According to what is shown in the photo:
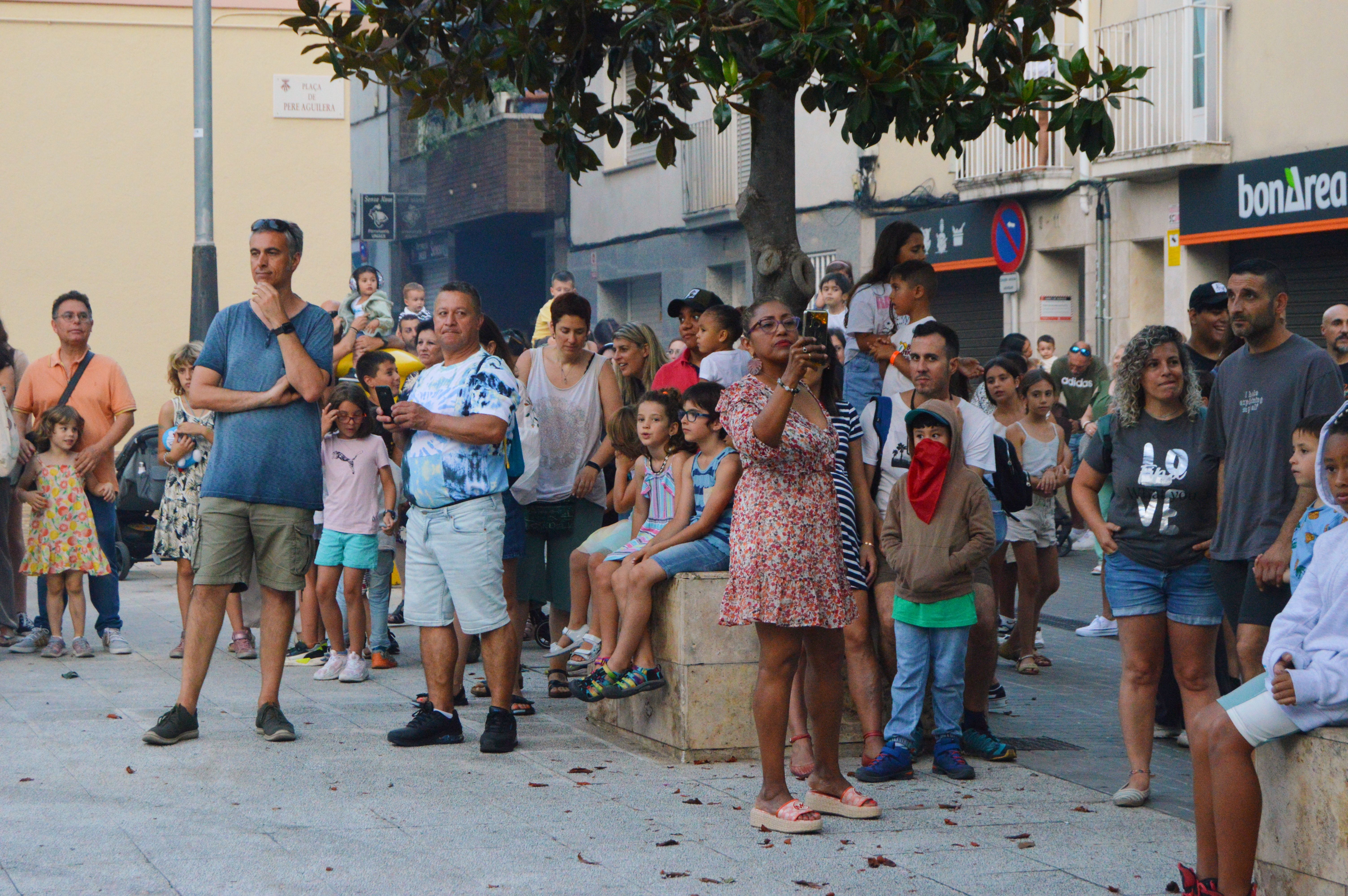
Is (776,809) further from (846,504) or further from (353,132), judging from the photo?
(353,132)

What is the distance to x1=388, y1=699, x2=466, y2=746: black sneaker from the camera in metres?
7.12

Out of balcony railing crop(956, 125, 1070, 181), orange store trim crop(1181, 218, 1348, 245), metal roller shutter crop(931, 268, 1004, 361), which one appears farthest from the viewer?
metal roller shutter crop(931, 268, 1004, 361)

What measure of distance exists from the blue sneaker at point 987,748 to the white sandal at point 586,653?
5.61ft

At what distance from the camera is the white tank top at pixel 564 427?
8.51 metres

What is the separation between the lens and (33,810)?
5.88 metres

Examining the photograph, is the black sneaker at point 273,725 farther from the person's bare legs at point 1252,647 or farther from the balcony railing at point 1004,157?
the balcony railing at point 1004,157

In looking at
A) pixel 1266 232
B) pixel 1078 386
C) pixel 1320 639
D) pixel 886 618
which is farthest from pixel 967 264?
pixel 1320 639

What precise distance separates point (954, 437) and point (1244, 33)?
13491mm

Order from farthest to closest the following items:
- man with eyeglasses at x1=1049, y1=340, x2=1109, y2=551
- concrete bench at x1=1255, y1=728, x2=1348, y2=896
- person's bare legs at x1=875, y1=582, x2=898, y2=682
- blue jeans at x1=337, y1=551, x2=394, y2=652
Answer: man with eyeglasses at x1=1049, y1=340, x2=1109, y2=551 → blue jeans at x1=337, y1=551, x2=394, y2=652 → person's bare legs at x1=875, y1=582, x2=898, y2=682 → concrete bench at x1=1255, y1=728, x2=1348, y2=896

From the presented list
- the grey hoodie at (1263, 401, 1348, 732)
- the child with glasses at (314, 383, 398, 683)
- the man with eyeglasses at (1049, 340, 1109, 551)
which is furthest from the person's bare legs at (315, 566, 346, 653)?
the man with eyeglasses at (1049, 340, 1109, 551)

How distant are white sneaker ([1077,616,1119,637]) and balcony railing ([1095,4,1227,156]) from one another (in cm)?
917

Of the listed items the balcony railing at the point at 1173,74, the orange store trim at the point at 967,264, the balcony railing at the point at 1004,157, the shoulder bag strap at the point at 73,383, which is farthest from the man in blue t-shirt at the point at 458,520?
the orange store trim at the point at 967,264

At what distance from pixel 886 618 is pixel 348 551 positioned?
10.9 feet

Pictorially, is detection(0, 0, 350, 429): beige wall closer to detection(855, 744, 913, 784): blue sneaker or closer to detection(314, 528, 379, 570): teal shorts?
detection(314, 528, 379, 570): teal shorts
